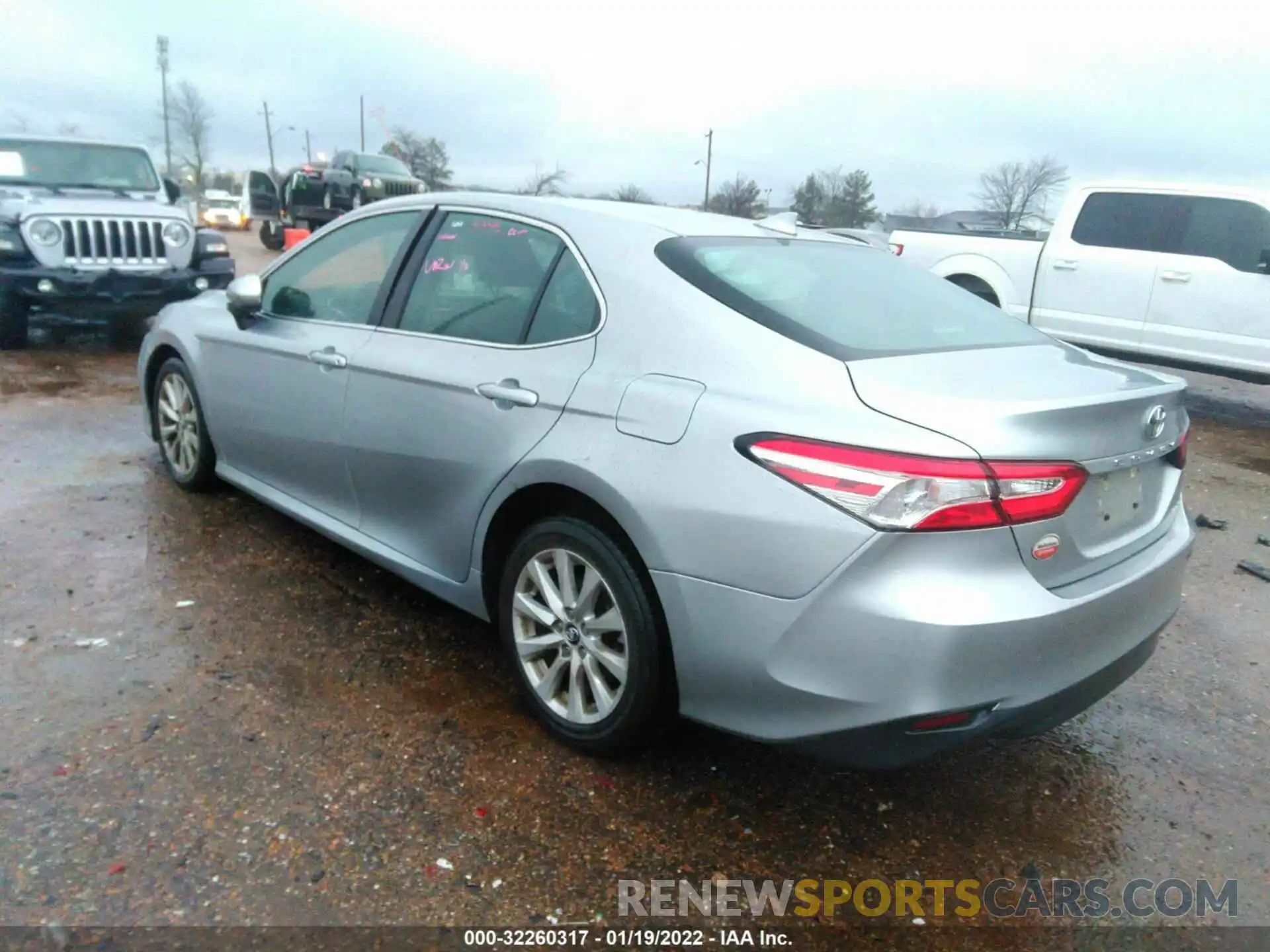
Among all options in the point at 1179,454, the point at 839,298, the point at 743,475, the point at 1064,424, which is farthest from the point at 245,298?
the point at 1179,454

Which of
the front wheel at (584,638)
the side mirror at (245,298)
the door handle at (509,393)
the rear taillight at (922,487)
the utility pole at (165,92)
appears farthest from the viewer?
the utility pole at (165,92)

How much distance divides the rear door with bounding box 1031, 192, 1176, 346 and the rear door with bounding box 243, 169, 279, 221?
19.3 meters

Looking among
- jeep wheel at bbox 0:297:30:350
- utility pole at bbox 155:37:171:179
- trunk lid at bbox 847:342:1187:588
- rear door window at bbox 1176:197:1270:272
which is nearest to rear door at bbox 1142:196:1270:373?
rear door window at bbox 1176:197:1270:272

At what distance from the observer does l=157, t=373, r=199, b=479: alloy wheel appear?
15.5 feet

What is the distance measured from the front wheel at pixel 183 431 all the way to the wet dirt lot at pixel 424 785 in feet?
2.28

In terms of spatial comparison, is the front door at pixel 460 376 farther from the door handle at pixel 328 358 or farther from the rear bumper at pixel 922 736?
the rear bumper at pixel 922 736

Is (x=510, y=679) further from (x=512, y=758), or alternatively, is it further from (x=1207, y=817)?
(x=1207, y=817)

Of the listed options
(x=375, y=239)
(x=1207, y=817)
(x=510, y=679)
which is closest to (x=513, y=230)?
(x=375, y=239)

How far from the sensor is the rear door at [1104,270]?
8.53 metres

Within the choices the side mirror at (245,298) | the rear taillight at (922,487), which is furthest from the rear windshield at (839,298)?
the side mirror at (245,298)

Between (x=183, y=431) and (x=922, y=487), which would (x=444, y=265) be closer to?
(x=922, y=487)

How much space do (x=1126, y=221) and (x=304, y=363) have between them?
771cm

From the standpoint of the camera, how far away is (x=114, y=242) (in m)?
8.48

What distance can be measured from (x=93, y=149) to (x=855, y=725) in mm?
9972
